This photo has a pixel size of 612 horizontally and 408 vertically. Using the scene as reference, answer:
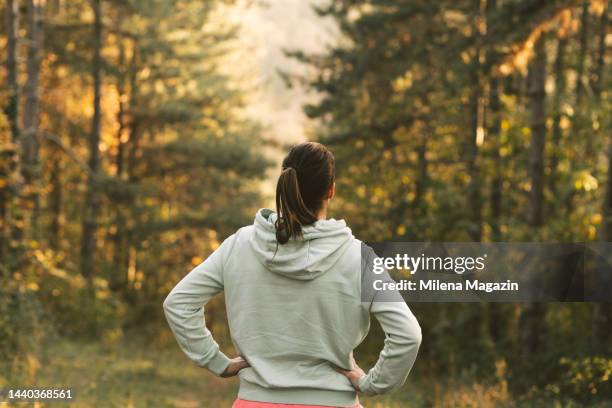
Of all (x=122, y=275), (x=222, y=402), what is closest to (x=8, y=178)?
(x=222, y=402)

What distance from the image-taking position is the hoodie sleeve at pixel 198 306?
3.24 metres

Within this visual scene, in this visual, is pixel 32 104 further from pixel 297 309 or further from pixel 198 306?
pixel 297 309

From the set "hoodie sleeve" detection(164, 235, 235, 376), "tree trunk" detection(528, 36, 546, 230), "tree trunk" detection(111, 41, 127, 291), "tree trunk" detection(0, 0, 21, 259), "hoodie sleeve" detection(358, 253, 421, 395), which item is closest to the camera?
"hoodie sleeve" detection(358, 253, 421, 395)

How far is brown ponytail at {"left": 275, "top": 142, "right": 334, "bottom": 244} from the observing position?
9.95 ft

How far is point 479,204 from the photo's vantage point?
53.7 ft

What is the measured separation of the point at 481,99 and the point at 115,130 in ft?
49.9

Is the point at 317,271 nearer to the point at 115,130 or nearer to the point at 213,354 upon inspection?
the point at 213,354

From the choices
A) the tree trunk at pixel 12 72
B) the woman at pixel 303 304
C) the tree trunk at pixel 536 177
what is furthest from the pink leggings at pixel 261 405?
the tree trunk at pixel 12 72

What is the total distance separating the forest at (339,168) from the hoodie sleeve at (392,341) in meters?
5.30

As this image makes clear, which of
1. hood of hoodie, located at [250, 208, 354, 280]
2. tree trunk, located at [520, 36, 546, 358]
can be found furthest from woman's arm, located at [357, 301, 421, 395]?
tree trunk, located at [520, 36, 546, 358]

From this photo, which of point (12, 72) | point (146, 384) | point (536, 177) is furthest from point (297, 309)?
point (12, 72)

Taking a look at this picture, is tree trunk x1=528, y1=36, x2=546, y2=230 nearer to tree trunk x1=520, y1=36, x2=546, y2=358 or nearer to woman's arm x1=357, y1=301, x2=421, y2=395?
tree trunk x1=520, y1=36, x2=546, y2=358

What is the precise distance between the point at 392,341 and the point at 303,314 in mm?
337

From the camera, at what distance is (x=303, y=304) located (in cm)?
310
